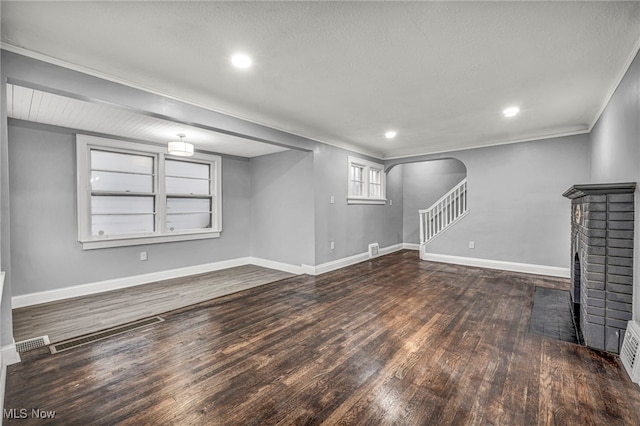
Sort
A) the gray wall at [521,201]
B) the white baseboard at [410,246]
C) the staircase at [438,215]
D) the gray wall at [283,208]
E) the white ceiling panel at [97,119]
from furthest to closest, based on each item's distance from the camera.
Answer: the white baseboard at [410,246] → the staircase at [438,215] → the gray wall at [283,208] → the gray wall at [521,201] → the white ceiling panel at [97,119]

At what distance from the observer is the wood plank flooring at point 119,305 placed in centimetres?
301

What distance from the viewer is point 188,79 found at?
284 cm

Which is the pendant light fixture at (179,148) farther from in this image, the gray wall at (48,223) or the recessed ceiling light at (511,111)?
the recessed ceiling light at (511,111)

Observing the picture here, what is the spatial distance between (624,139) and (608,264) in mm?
1186

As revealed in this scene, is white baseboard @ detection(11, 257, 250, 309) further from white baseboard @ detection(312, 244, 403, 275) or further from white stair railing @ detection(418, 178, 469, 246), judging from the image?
white stair railing @ detection(418, 178, 469, 246)

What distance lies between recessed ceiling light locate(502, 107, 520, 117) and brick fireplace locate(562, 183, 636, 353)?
5.16 feet

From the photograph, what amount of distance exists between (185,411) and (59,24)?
8.81 feet

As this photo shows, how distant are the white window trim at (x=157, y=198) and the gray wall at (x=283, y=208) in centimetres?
79

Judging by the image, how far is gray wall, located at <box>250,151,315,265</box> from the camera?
5270 mm

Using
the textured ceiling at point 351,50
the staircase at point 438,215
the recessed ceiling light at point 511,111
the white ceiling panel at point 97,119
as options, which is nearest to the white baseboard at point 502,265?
the staircase at point 438,215

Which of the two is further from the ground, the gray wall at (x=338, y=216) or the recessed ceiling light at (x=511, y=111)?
the recessed ceiling light at (x=511, y=111)

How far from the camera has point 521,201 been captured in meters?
5.37

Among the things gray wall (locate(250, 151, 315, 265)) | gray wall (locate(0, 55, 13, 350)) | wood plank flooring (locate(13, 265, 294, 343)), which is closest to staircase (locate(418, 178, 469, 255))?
gray wall (locate(250, 151, 315, 265))

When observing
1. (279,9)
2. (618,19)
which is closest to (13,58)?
(279,9)
